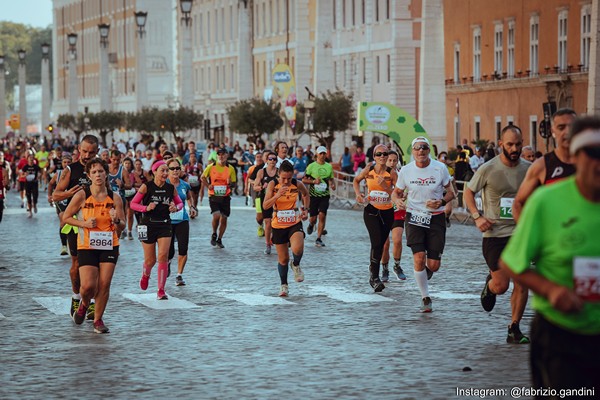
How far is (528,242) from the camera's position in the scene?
7102mm

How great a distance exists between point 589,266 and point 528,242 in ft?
0.85

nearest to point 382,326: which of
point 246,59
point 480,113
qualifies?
point 480,113

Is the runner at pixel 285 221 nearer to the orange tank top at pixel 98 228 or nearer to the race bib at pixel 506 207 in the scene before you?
the orange tank top at pixel 98 228

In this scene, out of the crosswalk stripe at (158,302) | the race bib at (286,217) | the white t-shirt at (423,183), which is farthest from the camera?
the race bib at (286,217)

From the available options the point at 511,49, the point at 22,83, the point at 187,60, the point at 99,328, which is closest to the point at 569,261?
the point at 99,328

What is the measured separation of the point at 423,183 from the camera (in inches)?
669

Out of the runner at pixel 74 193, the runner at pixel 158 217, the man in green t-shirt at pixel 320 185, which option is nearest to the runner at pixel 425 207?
the runner at pixel 158 217

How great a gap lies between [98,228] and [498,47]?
148 feet

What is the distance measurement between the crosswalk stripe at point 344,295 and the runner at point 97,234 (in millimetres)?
3753

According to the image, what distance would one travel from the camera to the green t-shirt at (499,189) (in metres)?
14.1

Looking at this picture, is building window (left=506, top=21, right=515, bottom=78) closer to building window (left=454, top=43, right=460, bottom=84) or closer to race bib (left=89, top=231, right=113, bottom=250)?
building window (left=454, top=43, right=460, bottom=84)

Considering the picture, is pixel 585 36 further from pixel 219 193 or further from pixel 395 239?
pixel 395 239

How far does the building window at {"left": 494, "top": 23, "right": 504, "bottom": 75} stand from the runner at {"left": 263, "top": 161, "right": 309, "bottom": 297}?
39.9 meters

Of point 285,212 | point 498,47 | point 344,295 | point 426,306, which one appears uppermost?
point 498,47
